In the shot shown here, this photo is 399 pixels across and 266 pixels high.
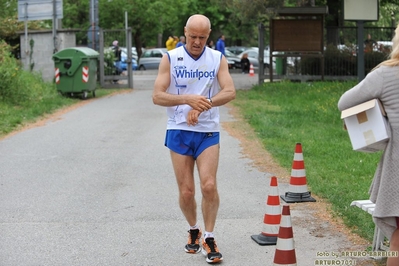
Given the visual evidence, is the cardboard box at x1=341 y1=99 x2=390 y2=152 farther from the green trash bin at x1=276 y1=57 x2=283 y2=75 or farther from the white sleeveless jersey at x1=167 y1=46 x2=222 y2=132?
the green trash bin at x1=276 y1=57 x2=283 y2=75

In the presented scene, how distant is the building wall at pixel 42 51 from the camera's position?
26.3 meters

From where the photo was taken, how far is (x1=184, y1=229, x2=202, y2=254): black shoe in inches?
261

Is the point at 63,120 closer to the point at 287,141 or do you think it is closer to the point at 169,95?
the point at 287,141

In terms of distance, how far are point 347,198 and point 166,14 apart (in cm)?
4126

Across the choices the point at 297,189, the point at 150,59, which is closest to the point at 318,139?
the point at 297,189

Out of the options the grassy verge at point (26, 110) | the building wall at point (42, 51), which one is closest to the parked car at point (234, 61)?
the building wall at point (42, 51)

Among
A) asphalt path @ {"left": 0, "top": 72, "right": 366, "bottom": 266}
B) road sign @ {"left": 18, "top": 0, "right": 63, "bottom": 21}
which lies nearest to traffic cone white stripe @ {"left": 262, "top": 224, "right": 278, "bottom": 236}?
asphalt path @ {"left": 0, "top": 72, "right": 366, "bottom": 266}

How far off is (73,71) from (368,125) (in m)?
18.8

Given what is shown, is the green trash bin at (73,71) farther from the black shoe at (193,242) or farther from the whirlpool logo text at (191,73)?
the whirlpool logo text at (191,73)

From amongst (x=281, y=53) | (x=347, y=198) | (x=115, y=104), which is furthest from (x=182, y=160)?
(x=281, y=53)

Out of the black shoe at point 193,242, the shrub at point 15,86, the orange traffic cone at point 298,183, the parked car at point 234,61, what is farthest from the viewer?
the parked car at point 234,61

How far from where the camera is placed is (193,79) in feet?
20.6

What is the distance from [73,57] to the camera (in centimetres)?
2309

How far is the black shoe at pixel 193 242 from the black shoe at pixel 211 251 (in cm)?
21
